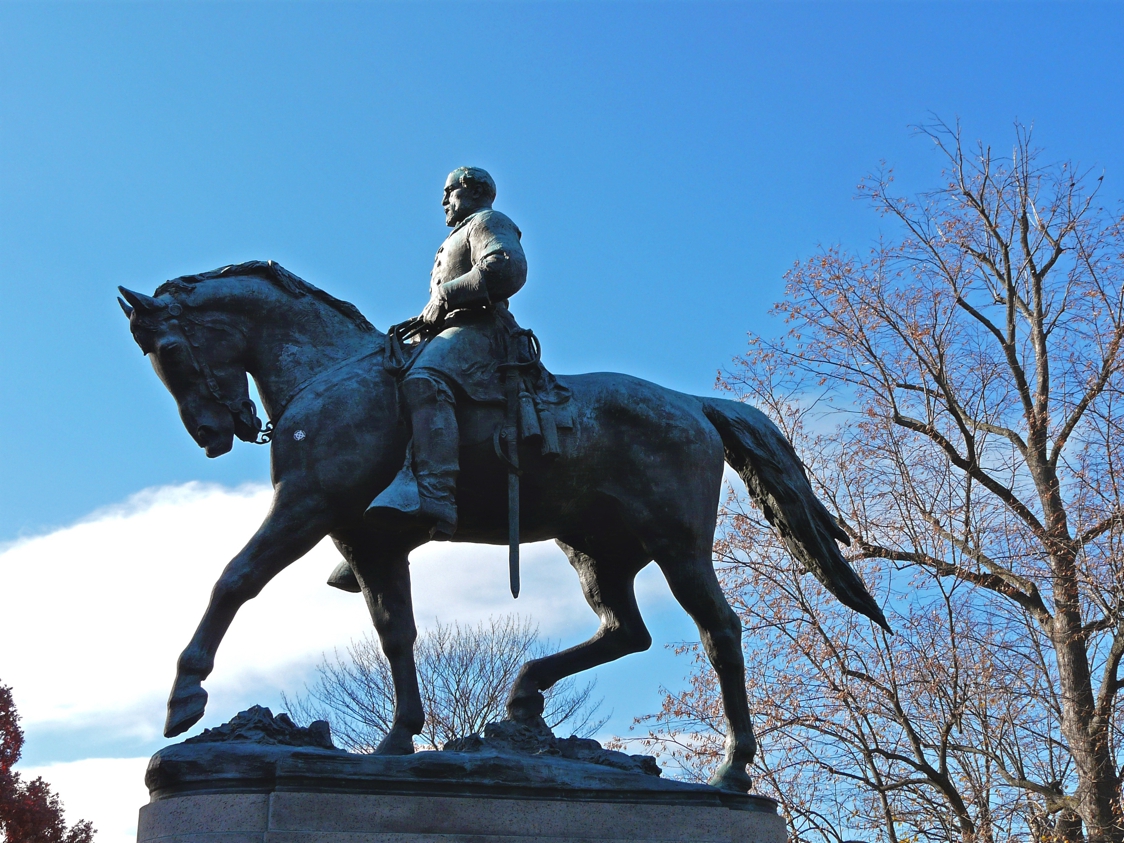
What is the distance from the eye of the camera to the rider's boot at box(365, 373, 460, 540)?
568cm

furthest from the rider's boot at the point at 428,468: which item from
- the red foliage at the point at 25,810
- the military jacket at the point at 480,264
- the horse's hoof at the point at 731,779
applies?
the red foliage at the point at 25,810

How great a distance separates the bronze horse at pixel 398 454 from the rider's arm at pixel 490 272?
505mm

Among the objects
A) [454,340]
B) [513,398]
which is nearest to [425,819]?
[513,398]

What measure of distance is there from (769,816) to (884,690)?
8296mm

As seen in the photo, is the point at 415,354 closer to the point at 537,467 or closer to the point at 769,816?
the point at 537,467

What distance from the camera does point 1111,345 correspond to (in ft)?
49.4

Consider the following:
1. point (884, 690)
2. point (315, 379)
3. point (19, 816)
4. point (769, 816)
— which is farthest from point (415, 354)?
point (19, 816)

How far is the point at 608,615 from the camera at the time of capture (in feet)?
22.6

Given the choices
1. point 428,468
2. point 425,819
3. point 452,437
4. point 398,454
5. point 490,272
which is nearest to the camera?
point 425,819

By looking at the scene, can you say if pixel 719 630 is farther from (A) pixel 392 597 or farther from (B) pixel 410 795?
(B) pixel 410 795

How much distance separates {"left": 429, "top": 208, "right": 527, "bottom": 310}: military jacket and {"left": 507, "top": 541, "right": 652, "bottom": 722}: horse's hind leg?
1.52 m

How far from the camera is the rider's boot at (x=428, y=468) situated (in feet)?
18.6

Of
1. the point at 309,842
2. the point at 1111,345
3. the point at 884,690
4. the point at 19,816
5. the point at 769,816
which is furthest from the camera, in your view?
the point at 19,816

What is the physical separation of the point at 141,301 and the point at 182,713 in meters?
2.00
